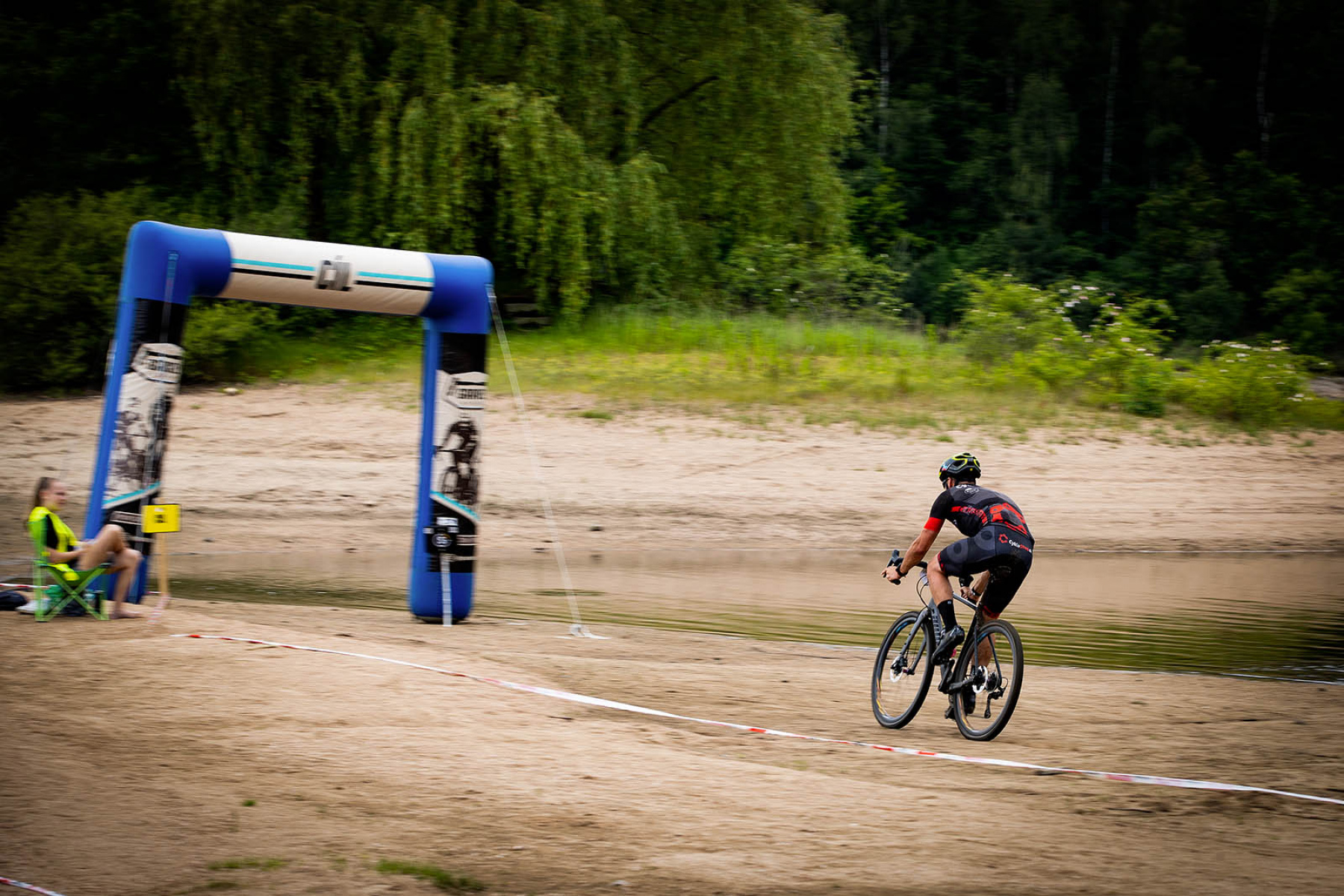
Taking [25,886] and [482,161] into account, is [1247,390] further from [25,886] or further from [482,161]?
[25,886]

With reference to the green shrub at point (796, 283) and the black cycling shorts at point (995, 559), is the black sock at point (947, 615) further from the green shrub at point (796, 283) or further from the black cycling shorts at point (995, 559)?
the green shrub at point (796, 283)

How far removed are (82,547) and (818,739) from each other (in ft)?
19.9

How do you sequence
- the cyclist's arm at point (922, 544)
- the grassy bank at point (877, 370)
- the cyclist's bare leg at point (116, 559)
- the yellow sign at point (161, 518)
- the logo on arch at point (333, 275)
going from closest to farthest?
the cyclist's arm at point (922, 544) → the cyclist's bare leg at point (116, 559) → the yellow sign at point (161, 518) → the logo on arch at point (333, 275) → the grassy bank at point (877, 370)

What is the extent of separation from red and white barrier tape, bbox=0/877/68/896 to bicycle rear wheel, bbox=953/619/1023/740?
16.3 ft

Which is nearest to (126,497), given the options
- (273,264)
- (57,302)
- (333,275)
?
(273,264)

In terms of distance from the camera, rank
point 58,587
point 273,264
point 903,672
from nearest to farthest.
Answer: point 903,672, point 58,587, point 273,264

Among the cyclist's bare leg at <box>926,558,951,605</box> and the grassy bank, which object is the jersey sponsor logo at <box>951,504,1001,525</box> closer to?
the cyclist's bare leg at <box>926,558,951,605</box>

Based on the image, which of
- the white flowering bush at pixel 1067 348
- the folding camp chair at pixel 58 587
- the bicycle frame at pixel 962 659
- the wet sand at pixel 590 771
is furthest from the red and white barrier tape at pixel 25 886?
the white flowering bush at pixel 1067 348

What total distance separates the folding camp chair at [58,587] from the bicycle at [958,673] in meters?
6.10

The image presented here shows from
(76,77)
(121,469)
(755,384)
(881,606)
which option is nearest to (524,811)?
(121,469)

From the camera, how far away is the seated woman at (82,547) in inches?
373

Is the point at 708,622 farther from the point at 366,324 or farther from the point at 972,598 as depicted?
the point at 366,324

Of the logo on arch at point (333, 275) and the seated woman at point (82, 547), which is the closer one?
the seated woman at point (82, 547)

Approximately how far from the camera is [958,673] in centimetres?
752
